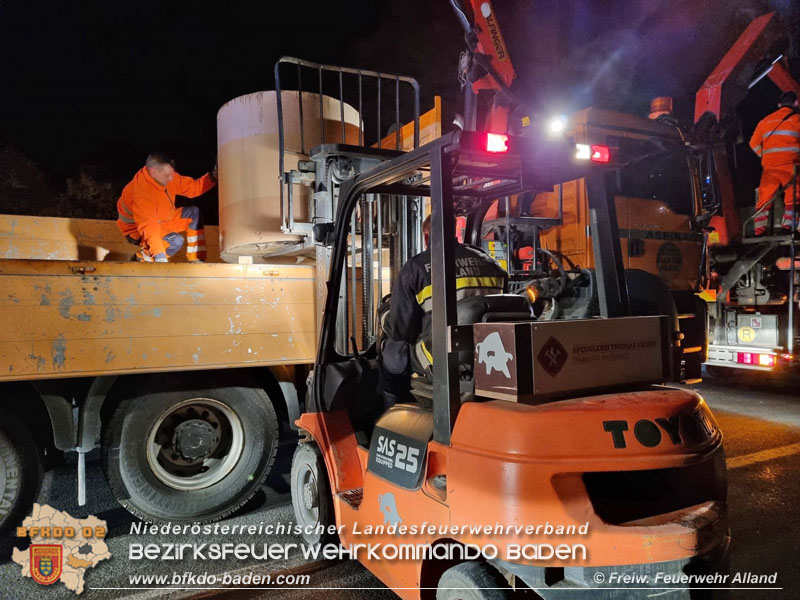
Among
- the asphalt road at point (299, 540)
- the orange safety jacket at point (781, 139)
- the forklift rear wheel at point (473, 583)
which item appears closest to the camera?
the forklift rear wheel at point (473, 583)

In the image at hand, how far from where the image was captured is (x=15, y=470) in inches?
138

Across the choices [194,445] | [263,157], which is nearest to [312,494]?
[194,445]

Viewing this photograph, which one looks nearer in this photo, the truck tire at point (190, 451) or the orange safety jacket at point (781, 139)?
the truck tire at point (190, 451)

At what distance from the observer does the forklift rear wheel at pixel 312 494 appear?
3.28m

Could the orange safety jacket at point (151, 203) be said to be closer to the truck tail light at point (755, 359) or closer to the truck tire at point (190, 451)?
the truck tire at point (190, 451)

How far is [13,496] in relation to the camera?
11.5ft

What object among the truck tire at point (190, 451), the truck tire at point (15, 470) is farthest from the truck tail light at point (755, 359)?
the truck tire at point (15, 470)

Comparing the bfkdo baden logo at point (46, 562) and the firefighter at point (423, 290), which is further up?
the firefighter at point (423, 290)

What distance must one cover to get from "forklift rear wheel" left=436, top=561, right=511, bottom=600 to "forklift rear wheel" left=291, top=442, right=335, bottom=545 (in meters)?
1.20

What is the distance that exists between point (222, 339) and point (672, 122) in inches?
277

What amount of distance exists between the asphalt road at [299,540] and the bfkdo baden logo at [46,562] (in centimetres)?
7

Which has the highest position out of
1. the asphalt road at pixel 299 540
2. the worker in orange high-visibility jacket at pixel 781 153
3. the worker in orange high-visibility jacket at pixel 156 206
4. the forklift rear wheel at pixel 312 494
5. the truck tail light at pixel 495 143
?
the worker in orange high-visibility jacket at pixel 781 153

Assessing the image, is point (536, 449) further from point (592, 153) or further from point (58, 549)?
point (58, 549)

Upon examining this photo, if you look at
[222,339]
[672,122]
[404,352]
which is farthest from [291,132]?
[672,122]
